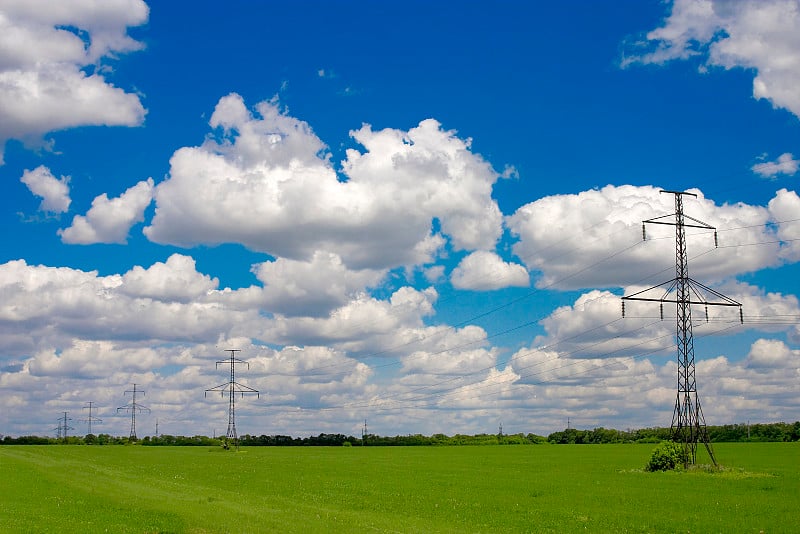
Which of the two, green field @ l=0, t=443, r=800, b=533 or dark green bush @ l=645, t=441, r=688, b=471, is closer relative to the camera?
green field @ l=0, t=443, r=800, b=533

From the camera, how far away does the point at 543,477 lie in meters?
79.8

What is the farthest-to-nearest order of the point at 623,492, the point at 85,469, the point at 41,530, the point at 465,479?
the point at 85,469 → the point at 465,479 → the point at 623,492 → the point at 41,530

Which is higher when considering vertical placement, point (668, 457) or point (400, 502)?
point (668, 457)

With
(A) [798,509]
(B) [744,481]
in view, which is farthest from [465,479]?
(A) [798,509]

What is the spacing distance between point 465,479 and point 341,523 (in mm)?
38416

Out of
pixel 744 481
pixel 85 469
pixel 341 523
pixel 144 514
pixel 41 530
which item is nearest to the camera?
pixel 41 530

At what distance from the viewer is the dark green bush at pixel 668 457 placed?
7750 centimetres

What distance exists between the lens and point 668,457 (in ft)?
257

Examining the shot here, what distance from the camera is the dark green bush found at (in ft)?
254

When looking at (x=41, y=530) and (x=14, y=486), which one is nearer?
(x=41, y=530)

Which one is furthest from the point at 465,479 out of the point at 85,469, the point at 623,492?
the point at 85,469

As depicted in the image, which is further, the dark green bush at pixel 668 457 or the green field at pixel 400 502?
the dark green bush at pixel 668 457

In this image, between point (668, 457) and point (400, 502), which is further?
point (668, 457)

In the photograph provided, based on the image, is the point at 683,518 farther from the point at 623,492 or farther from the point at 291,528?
the point at 291,528
